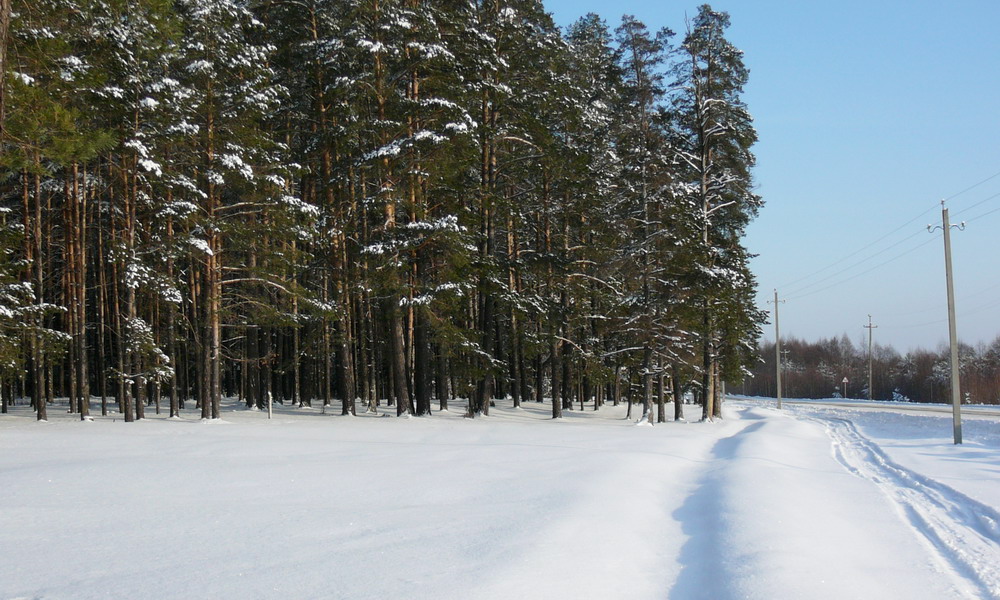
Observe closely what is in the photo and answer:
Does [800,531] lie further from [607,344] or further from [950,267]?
[607,344]

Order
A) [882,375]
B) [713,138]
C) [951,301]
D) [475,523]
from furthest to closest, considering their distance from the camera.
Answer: [882,375], [713,138], [951,301], [475,523]

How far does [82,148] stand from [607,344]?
25.0 metres

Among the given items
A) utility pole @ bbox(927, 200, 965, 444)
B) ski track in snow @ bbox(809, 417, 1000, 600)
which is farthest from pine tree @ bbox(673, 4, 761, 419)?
ski track in snow @ bbox(809, 417, 1000, 600)

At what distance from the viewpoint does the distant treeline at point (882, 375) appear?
7299 cm

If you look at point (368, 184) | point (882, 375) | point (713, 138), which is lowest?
point (882, 375)

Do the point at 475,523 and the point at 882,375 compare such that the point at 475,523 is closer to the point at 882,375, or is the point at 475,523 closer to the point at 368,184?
the point at 368,184

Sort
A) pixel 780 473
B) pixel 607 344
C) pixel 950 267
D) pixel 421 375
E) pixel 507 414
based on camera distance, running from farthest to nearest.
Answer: pixel 607 344
pixel 507 414
pixel 421 375
pixel 950 267
pixel 780 473

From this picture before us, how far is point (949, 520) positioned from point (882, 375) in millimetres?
114644

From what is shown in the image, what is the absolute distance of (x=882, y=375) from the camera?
109625mm

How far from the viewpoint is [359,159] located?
67.5ft

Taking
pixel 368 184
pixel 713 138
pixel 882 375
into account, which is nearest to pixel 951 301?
pixel 713 138

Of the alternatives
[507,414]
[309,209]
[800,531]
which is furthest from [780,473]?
[507,414]

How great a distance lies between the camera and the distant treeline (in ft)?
239

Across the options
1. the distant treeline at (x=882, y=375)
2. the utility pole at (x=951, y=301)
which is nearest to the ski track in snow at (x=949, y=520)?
the utility pole at (x=951, y=301)
